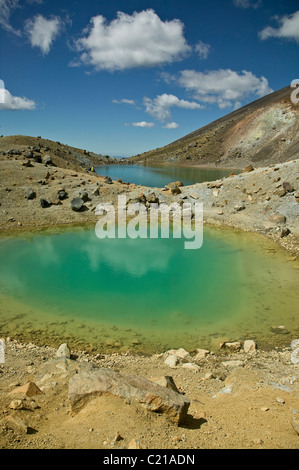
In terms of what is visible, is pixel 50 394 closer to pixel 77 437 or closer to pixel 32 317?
pixel 77 437

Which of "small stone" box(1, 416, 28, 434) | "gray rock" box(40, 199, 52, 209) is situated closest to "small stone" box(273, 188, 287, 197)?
"gray rock" box(40, 199, 52, 209)

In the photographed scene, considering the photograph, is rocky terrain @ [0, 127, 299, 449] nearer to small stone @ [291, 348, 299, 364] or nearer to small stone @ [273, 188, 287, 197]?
small stone @ [291, 348, 299, 364]

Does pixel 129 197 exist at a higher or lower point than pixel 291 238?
higher

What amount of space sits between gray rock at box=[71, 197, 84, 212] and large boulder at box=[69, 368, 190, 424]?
22151mm

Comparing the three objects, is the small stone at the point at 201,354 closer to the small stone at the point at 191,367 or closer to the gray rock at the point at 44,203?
the small stone at the point at 191,367

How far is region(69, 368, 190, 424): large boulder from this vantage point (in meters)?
4.95

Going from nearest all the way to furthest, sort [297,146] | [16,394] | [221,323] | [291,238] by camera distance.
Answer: [16,394] < [221,323] < [291,238] < [297,146]

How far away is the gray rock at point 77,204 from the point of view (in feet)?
87.0

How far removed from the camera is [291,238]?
19.6 metres

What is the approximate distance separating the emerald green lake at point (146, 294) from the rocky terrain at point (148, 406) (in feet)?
5.79

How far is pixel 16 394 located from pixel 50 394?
0.67 m

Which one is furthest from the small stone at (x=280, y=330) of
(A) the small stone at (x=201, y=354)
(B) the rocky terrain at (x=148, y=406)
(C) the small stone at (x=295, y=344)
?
(A) the small stone at (x=201, y=354)

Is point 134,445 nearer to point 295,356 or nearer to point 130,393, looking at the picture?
point 130,393

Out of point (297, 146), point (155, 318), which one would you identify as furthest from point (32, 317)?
point (297, 146)
